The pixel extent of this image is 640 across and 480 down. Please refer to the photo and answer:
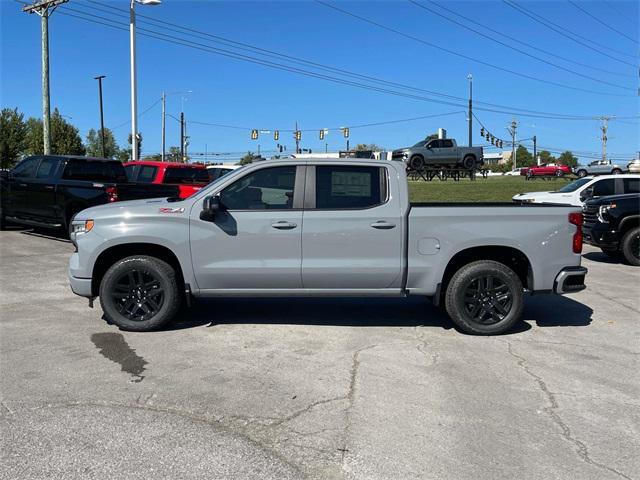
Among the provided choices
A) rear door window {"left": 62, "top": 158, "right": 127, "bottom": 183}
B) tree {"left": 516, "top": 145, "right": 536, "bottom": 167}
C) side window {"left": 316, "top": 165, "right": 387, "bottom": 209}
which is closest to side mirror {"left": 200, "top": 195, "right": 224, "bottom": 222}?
side window {"left": 316, "top": 165, "right": 387, "bottom": 209}

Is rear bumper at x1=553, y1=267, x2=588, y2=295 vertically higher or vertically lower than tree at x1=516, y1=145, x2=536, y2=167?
lower

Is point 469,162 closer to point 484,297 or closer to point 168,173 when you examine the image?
point 168,173

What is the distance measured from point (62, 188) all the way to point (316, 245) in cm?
826

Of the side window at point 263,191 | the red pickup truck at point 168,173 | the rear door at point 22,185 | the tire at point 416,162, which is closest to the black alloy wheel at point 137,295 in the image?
the side window at point 263,191

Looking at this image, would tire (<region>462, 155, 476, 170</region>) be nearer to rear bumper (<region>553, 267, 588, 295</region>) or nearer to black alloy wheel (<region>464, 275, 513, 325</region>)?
rear bumper (<region>553, 267, 588, 295</region>)

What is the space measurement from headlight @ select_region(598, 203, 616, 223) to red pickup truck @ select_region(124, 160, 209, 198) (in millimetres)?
8813

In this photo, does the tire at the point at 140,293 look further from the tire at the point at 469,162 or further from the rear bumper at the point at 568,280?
the tire at the point at 469,162

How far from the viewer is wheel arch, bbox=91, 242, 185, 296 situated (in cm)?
609

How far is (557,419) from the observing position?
13.5ft

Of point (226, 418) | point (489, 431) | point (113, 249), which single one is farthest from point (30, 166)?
point (489, 431)

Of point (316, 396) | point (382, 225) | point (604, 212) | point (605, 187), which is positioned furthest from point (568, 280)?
point (605, 187)

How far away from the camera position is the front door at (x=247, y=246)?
5.94 metres

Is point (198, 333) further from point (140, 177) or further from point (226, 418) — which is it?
point (140, 177)

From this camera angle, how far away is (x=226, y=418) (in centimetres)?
400
